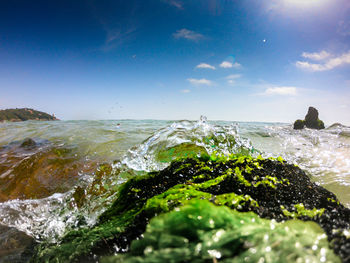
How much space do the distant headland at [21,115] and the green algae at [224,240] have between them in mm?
28514

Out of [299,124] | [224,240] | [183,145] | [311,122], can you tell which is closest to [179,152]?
[183,145]

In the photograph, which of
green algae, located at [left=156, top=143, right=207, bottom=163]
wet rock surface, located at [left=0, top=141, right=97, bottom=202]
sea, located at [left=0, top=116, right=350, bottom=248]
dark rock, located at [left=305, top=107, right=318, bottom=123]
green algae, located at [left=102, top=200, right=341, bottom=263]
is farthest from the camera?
dark rock, located at [left=305, top=107, right=318, bottom=123]

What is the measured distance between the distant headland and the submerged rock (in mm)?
27489

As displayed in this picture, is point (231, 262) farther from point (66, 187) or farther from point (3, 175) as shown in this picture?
point (3, 175)

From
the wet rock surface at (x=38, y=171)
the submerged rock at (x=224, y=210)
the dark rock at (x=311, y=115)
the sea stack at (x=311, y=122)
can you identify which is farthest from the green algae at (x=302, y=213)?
the dark rock at (x=311, y=115)

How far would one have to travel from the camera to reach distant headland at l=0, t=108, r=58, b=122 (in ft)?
76.0

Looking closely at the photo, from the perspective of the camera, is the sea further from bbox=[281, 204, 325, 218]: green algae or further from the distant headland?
the distant headland

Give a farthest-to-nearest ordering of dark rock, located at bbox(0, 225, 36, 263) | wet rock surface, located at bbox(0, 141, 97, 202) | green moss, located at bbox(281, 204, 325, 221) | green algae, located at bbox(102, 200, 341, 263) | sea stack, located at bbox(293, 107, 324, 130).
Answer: sea stack, located at bbox(293, 107, 324, 130)
wet rock surface, located at bbox(0, 141, 97, 202)
dark rock, located at bbox(0, 225, 36, 263)
green moss, located at bbox(281, 204, 325, 221)
green algae, located at bbox(102, 200, 341, 263)

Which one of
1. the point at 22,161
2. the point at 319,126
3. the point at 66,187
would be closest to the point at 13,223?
the point at 66,187

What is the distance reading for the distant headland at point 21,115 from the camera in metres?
23.2

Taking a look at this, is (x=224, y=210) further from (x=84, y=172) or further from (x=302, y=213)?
(x=84, y=172)

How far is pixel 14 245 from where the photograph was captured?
7.85ft

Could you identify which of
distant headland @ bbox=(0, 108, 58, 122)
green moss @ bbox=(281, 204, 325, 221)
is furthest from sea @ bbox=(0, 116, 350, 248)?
distant headland @ bbox=(0, 108, 58, 122)

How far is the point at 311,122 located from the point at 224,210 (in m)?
27.2
